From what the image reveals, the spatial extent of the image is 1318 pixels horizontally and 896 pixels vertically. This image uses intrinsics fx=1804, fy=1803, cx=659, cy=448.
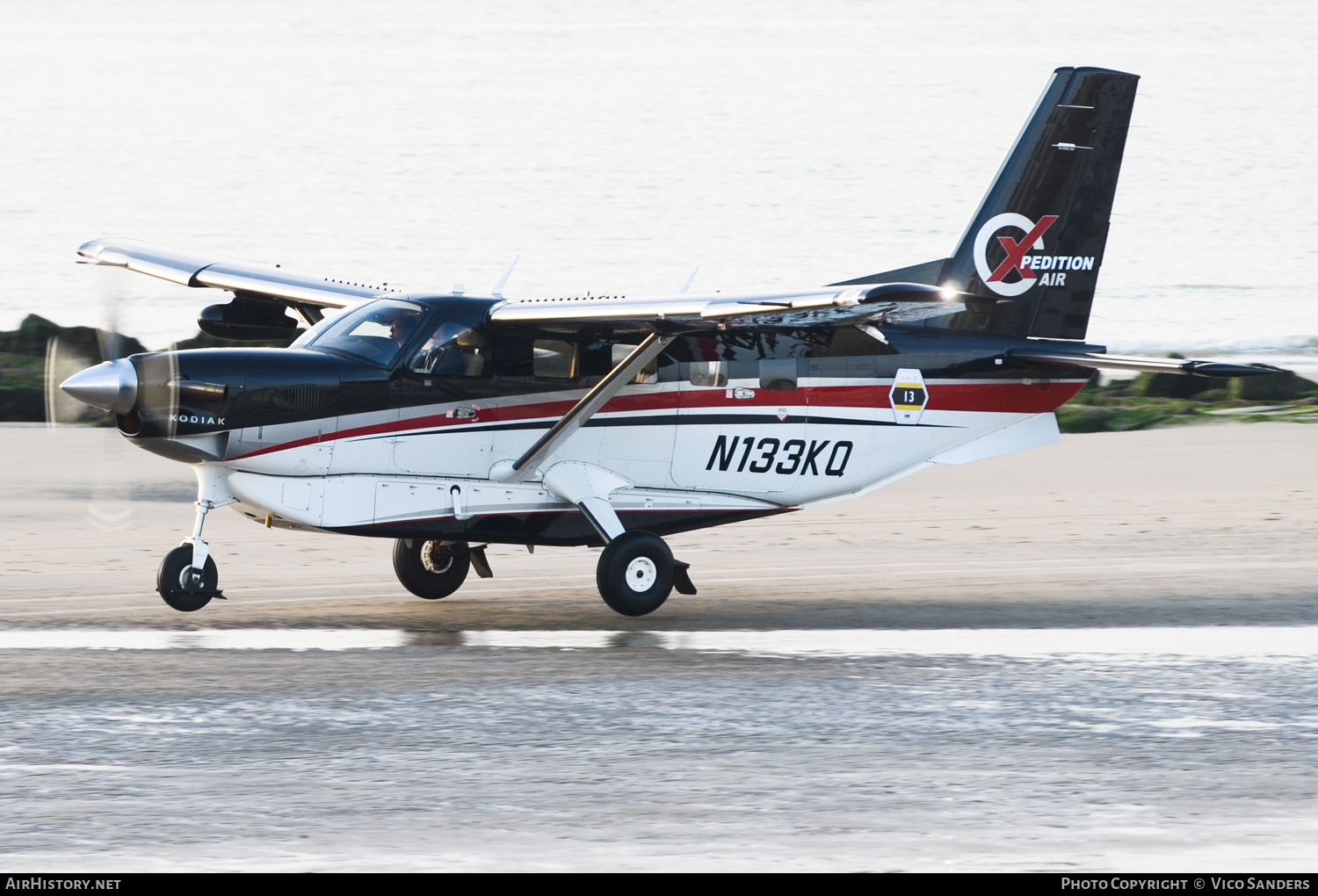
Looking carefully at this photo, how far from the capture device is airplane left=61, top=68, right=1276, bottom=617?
12.3 m

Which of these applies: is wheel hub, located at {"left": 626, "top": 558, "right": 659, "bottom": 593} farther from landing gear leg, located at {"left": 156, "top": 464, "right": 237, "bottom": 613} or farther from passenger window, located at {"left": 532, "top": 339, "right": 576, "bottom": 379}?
landing gear leg, located at {"left": 156, "top": 464, "right": 237, "bottom": 613}

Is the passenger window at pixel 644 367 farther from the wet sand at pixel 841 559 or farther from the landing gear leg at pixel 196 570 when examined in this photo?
the landing gear leg at pixel 196 570

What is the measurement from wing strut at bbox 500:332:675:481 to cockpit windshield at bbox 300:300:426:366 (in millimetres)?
1197

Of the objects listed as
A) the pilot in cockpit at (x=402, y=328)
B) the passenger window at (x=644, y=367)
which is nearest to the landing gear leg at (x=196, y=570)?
the pilot in cockpit at (x=402, y=328)

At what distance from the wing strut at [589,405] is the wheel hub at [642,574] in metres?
1.07

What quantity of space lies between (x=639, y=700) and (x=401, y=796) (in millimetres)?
2427

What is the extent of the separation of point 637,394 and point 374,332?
1996mm

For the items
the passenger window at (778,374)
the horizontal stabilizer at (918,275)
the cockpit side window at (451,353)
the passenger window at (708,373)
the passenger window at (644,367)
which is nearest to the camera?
the cockpit side window at (451,353)

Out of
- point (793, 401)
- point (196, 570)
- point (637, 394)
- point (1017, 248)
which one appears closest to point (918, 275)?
point (1017, 248)

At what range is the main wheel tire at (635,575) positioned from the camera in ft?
41.7

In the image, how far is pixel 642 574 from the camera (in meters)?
12.8

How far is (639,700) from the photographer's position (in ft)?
32.2

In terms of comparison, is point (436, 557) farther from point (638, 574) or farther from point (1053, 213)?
point (1053, 213)

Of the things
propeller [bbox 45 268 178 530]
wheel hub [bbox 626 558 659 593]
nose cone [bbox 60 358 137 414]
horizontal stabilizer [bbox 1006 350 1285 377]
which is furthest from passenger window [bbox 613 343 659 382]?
Result: nose cone [bbox 60 358 137 414]
